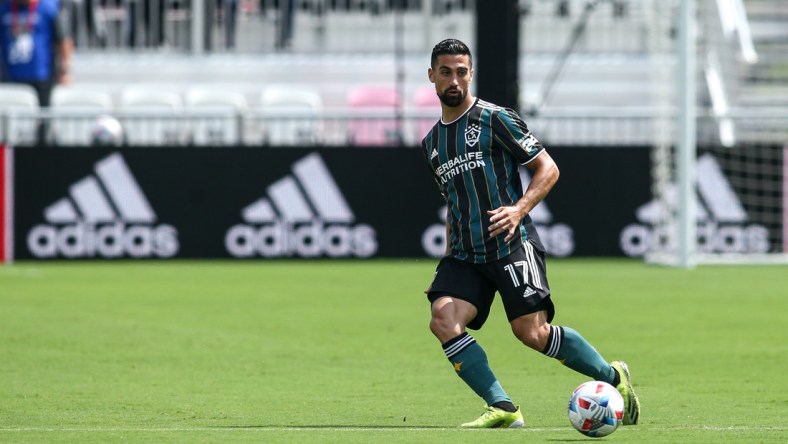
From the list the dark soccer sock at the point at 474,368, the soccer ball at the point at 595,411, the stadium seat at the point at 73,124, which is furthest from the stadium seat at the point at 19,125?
the soccer ball at the point at 595,411

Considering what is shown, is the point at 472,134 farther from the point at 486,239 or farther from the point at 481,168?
the point at 486,239

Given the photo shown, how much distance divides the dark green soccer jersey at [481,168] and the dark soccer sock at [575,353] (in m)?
0.51

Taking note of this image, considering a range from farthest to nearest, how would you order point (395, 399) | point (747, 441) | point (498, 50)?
point (498, 50)
point (395, 399)
point (747, 441)

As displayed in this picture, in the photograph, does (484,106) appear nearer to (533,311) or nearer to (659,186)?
(533,311)

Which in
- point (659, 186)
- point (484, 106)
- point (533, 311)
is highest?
point (484, 106)

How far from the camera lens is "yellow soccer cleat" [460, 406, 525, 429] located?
25.2 ft

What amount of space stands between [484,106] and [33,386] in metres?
3.50

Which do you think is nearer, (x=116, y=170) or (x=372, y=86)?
(x=116, y=170)

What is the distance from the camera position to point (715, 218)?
21.0 metres

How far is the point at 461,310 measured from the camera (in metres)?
7.98

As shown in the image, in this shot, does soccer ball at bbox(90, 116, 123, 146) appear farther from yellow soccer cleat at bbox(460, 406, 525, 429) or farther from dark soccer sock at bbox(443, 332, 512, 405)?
yellow soccer cleat at bbox(460, 406, 525, 429)

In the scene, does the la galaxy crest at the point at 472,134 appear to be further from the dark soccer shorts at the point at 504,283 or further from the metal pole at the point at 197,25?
the metal pole at the point at 197,25

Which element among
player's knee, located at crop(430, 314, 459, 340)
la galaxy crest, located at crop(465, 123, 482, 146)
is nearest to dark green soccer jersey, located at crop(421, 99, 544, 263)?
la galaxy crest, located at crop(465, 123, 482, 146)

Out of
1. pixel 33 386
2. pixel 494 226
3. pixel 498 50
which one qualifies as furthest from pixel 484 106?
pixel 498 50
